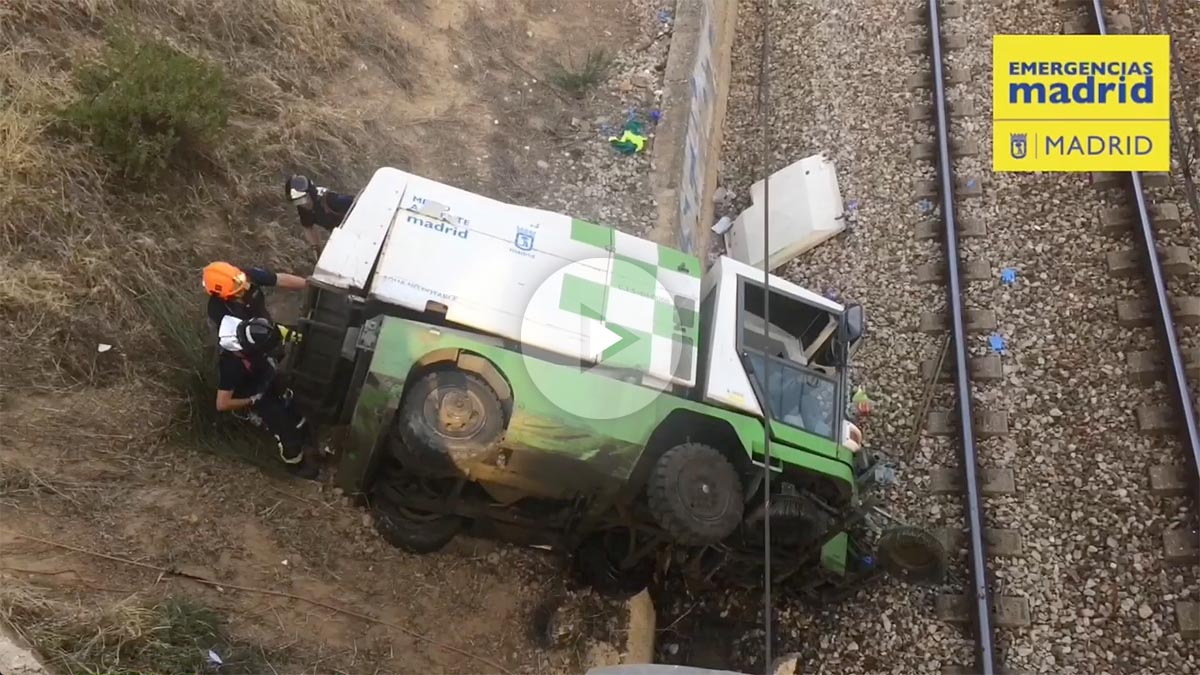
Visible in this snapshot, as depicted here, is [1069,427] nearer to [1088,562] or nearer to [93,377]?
[1088,562]

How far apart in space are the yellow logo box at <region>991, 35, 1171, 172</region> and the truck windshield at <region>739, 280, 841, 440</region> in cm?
378

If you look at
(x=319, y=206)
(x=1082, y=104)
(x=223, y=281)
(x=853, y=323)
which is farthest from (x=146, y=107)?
(x=1082, y=104)

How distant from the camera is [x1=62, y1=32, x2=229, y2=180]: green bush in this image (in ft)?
22.1

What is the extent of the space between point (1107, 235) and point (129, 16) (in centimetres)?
894

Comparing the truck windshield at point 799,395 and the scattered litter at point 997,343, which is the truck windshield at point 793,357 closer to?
the truck windshield at point 799,395

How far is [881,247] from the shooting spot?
9.16 m

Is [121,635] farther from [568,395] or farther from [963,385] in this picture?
[963,385]

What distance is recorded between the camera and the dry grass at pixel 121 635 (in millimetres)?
4648

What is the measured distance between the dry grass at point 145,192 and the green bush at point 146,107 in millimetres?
147

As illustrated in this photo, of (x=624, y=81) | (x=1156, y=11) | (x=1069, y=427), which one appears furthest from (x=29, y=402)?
(x=1156, y=11)

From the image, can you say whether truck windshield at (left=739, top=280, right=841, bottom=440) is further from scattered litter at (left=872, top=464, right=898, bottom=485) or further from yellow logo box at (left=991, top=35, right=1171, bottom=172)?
yellow logo box at (left=991, top=35, right=1171, bottom=172)

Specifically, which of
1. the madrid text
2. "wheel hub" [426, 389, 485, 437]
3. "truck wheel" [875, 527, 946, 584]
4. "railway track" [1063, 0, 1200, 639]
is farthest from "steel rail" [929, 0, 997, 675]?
"wheel hub" [426, 389, 485, 437]

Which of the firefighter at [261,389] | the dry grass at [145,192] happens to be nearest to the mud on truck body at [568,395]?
the firefighter at [261,389]

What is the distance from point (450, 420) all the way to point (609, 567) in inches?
77.3
